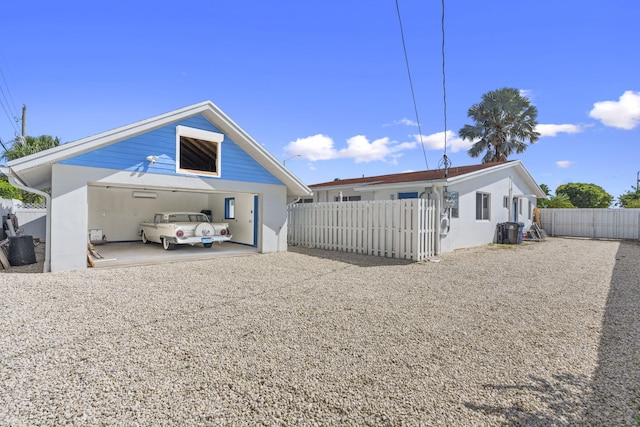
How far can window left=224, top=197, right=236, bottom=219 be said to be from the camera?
1358 cm

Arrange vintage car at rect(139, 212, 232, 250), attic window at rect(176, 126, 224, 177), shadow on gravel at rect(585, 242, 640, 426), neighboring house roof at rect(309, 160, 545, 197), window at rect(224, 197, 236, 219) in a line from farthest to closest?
window at rect(224, 197, 236, 219) → neighboring house roof at rect(309, 160, 545, 197) → vintage car at rect(139, 212, 232, 250) → attic window at rect(176, 126, 224, 177) → shadow on gravel at rect(585, 242, 640, 426)

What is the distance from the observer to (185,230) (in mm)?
10383

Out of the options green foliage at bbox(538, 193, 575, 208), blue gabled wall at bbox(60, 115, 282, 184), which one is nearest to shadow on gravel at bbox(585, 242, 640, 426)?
blue gabled wall at bbox(60, 115, 282, 184)

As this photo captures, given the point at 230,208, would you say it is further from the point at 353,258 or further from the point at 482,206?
the point at 482,206

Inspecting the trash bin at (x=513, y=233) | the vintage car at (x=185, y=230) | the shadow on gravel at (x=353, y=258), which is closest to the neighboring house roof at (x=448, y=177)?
the trash bin at (x=513, y=233)

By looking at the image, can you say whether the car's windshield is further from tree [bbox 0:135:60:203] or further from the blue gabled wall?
tree [bbox 0:135:60:203]

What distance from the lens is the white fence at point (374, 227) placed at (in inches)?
383

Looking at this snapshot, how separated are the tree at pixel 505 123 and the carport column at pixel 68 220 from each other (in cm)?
2497

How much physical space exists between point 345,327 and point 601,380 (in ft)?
8.37

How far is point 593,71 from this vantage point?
11.1 m

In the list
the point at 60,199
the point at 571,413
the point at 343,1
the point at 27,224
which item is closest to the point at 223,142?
the point at 60,199

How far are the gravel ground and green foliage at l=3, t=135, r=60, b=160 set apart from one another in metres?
15.6

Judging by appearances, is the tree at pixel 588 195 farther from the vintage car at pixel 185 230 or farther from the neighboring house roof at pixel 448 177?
the vintage car at pixel 185 230

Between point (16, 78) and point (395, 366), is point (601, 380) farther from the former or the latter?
point (16, 78)
